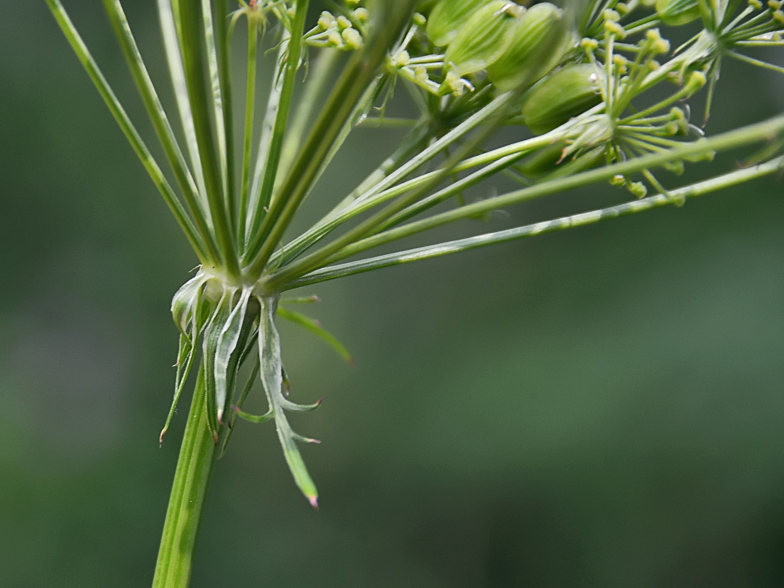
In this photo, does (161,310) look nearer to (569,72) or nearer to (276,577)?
(276,577)

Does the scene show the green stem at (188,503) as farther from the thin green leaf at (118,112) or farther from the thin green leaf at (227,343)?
the thin green leaf at (118,112)

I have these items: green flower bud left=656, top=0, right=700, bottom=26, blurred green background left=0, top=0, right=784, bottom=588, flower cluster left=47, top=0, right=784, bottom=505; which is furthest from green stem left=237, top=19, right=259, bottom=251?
blurred green background left=0, top=0, right=784, bottom=588

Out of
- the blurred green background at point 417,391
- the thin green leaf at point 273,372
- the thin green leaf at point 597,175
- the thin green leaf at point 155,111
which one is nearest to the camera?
the thin green leaf at point 597,175

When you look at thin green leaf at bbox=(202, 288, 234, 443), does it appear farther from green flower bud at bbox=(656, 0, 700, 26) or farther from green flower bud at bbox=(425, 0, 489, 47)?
green flower bud at bbox=(656, 0, 700, 26)

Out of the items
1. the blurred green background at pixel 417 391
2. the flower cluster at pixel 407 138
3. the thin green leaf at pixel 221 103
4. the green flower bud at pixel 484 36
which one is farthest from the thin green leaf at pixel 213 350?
the blurred green background at pixel 417 391

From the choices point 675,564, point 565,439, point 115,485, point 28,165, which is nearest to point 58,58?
point 28,165

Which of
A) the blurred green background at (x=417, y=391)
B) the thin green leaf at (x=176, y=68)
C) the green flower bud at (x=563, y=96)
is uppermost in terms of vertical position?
the thin green leaf at (x=176, y=68)
